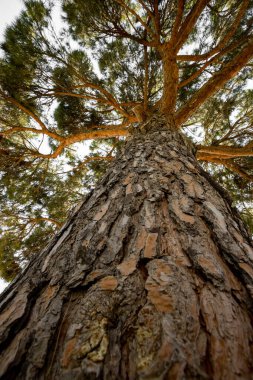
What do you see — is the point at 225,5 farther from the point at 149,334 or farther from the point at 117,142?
the point at 149,334

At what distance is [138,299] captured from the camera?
0.48 meters

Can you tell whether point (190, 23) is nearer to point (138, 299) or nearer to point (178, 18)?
point (178, 18)

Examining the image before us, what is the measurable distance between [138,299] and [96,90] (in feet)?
13.3

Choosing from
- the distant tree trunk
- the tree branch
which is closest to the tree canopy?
the tree branch

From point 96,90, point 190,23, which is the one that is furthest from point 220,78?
point 96,90

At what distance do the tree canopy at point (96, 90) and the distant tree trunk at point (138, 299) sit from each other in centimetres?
217

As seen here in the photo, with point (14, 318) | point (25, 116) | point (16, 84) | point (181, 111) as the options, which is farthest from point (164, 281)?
point (25, 116)

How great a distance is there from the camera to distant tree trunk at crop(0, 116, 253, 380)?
0.38 metres

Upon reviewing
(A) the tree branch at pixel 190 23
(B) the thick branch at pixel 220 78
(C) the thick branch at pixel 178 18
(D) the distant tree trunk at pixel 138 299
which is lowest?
(D) the distant tree trunk at pixel 138 299

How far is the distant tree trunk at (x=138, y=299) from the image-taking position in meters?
0.38

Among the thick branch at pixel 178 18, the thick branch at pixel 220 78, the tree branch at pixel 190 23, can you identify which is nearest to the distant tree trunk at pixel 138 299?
the thick branch at pixel 220 78

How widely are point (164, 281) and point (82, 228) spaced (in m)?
0.38

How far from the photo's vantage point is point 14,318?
495 mm

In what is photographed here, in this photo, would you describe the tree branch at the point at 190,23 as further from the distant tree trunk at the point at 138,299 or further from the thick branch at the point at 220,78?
the distant tree trunk at the point at 138,299
